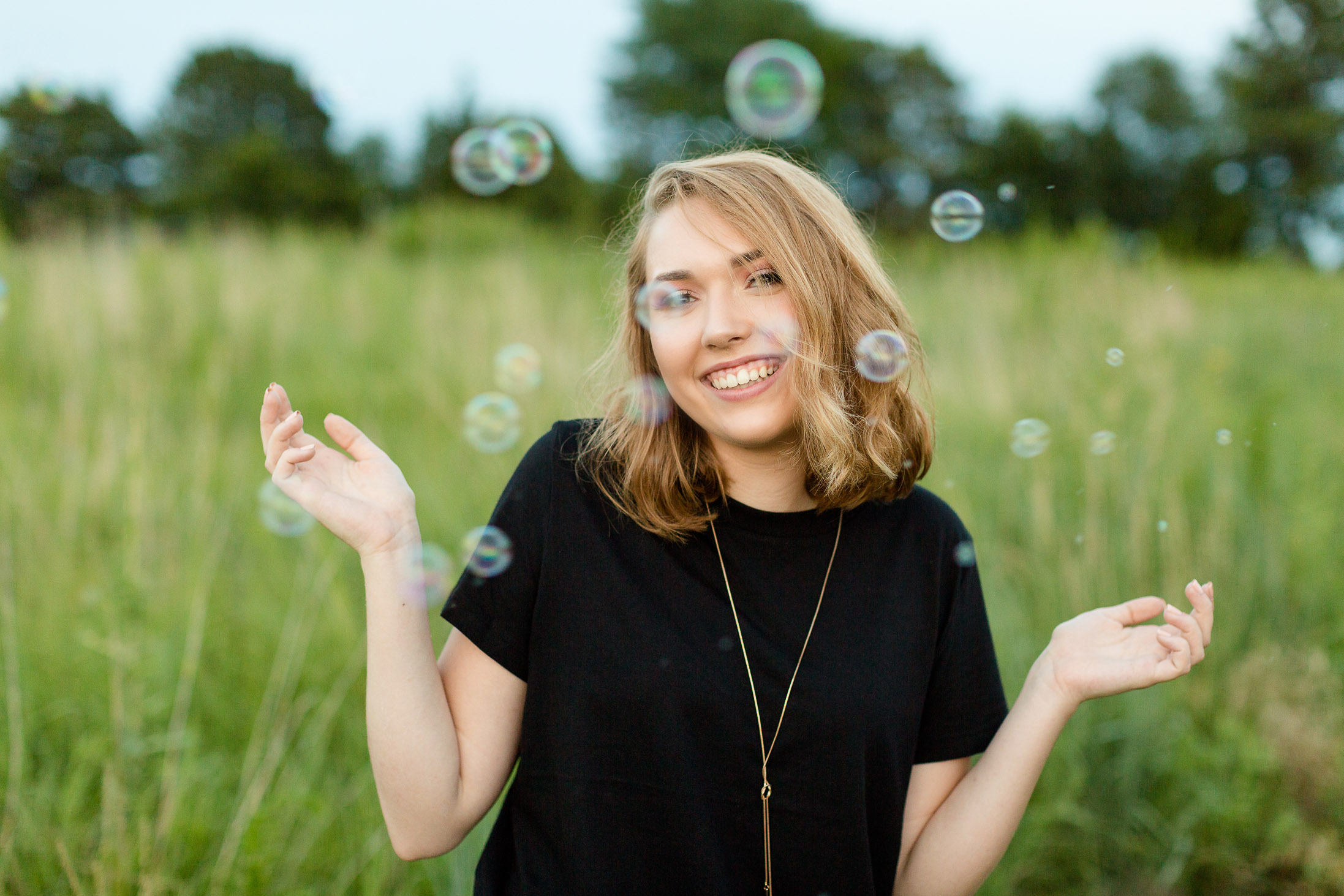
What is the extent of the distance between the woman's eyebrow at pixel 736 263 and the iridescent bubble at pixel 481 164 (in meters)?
1.01

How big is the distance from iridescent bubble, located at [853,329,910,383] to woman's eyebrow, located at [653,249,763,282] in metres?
0.26

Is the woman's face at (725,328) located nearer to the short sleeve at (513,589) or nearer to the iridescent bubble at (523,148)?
the short sleeve at (513,589)

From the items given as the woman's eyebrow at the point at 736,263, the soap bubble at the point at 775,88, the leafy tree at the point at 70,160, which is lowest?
the woman's eyebrow at the point at 736,263

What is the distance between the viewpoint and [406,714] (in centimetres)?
128

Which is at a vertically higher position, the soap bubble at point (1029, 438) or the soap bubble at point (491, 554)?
→ the soap bubble at point (1029, 438)

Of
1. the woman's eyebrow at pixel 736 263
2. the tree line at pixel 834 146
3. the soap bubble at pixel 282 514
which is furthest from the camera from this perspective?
the tree line at pixel 834 146

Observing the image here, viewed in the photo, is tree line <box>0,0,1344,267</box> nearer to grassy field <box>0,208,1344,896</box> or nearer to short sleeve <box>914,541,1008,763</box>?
grassy field <box>0,208,1344,896</box>

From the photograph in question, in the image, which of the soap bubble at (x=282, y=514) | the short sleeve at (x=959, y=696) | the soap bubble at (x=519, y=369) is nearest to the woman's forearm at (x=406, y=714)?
the soap bubble at (x=282, y=514)

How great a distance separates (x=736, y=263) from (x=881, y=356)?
321 millimetres

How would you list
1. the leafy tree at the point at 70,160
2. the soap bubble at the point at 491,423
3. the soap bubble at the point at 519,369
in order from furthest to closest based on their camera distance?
the leafy tree at the point at 70,160 → the soap bubble at the point at 519,369 → the soap bubble at the point at 491,423

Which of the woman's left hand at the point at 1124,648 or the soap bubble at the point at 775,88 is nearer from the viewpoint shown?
the woman's left hand at the point at 1124,648

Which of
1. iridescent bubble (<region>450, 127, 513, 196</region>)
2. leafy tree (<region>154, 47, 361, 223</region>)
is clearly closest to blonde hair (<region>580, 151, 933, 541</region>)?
iridescent bubble (<region>450, 127, 513, 196</region>)

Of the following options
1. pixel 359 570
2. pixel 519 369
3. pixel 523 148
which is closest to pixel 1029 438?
pixel 519 369

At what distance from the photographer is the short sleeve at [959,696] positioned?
153cm
